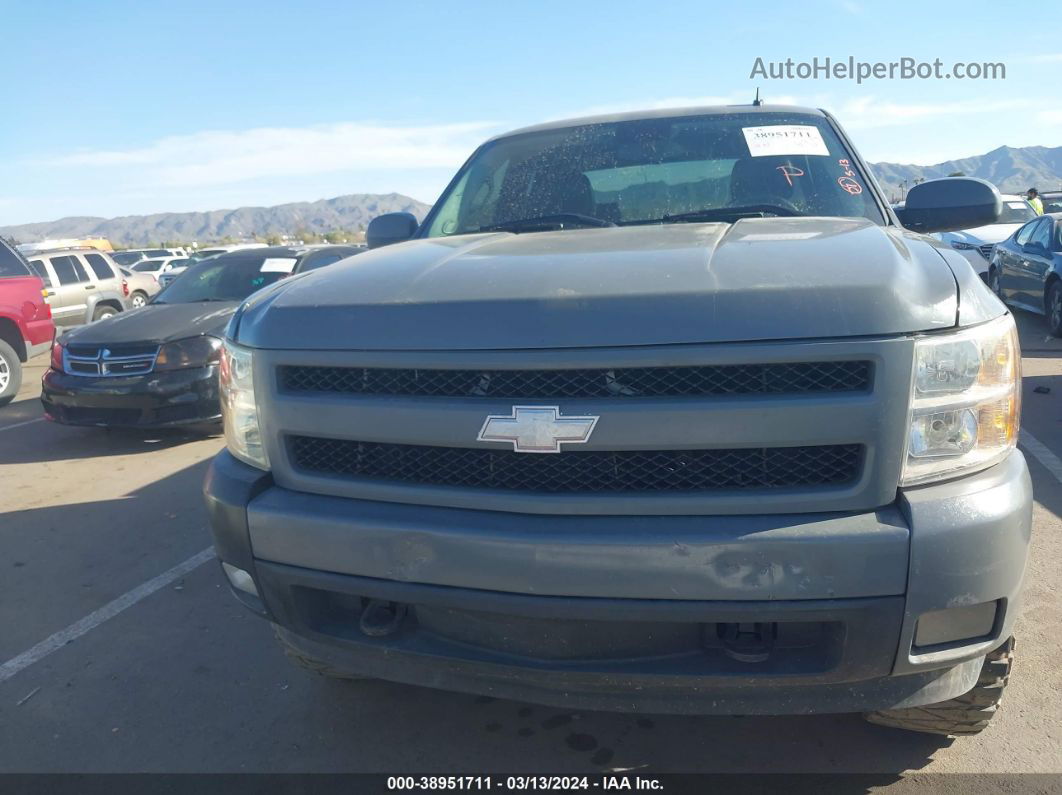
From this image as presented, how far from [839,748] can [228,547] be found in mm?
1886

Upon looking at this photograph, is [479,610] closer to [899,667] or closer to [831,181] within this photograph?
[899,667]

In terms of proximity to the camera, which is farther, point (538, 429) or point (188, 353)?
point (188, 353)


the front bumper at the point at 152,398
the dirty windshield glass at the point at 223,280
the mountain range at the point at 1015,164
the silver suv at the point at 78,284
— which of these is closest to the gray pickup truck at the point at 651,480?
the front bumper at the point at 152,398

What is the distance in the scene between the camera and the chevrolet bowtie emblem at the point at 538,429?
186 cm

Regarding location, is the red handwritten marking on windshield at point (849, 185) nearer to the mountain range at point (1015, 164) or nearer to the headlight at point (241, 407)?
the headlight at point (241, 407)

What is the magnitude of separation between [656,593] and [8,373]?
9.46 meters

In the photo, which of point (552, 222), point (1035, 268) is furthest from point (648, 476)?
point (1035, 268)

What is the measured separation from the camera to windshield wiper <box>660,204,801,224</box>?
2.94 metres

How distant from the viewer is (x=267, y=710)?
2.83 meters

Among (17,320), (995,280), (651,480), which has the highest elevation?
(651,480)

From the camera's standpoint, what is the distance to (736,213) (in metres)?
2.96

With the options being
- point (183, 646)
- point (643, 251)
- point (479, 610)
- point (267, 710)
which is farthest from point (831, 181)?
point (183, 646)

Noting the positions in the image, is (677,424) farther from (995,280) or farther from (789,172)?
(995,280)

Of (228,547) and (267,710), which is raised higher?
(228,547)
